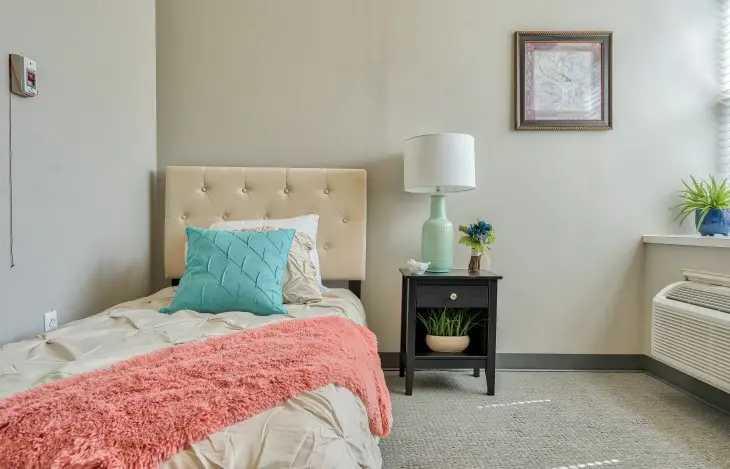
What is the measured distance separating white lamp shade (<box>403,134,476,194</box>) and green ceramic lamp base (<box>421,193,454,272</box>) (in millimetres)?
168

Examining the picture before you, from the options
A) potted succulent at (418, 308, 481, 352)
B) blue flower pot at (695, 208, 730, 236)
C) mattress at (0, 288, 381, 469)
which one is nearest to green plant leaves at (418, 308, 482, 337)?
potted succulent at (418, 308, 481, 352)

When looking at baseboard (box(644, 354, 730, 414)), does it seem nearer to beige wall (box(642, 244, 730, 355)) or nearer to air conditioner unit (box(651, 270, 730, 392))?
beige wall (box(642, 244, 730, 355))

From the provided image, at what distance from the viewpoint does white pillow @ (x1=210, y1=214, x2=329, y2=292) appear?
2.27 m

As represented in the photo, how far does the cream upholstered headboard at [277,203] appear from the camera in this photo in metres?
2.50

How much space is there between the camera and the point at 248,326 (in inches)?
59.7

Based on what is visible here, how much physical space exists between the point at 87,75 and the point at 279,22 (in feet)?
3.65

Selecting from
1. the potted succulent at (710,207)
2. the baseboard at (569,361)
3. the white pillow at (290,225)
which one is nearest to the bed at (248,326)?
the white pillow at (290,225)

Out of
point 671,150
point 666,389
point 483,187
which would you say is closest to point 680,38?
point 671,150

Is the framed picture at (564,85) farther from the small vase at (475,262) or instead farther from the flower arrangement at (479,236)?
the small vase at (475,262)

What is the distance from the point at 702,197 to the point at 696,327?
797mm

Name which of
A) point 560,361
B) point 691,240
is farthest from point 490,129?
point 560,361

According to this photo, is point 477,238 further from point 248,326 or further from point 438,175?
point 248,326

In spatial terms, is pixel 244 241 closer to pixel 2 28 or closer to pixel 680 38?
pixel 2 28

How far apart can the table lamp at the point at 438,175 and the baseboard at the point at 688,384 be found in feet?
4.46
